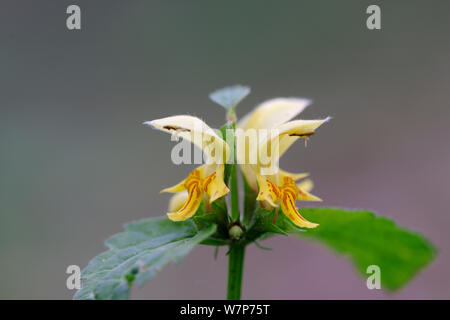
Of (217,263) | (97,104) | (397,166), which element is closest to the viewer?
(217,263)

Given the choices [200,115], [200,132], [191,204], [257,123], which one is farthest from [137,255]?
[200,115]

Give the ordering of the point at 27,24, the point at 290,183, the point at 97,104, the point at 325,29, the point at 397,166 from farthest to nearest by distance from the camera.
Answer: the point at 325,29, the point at 27,24, the point at 97,104, the point at 397,166, the point at 290,183

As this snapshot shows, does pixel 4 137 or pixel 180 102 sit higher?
pixel 180 102

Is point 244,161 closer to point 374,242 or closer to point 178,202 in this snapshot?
point 178,202

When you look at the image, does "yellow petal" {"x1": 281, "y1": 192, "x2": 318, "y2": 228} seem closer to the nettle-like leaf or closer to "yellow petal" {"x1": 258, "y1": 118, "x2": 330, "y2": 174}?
"yellow petal" {"x1": 258, "y1": 118, "x2": 330, "y2": 174}

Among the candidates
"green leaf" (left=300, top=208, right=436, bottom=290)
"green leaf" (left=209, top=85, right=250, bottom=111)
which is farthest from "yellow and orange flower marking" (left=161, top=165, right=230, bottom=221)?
"green leaf" (left=300, top=208, right=436, bottom=290)

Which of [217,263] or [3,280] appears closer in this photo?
[3,280]

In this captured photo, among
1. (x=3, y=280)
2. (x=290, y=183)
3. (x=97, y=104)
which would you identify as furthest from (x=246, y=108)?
(x=290, y=183)
